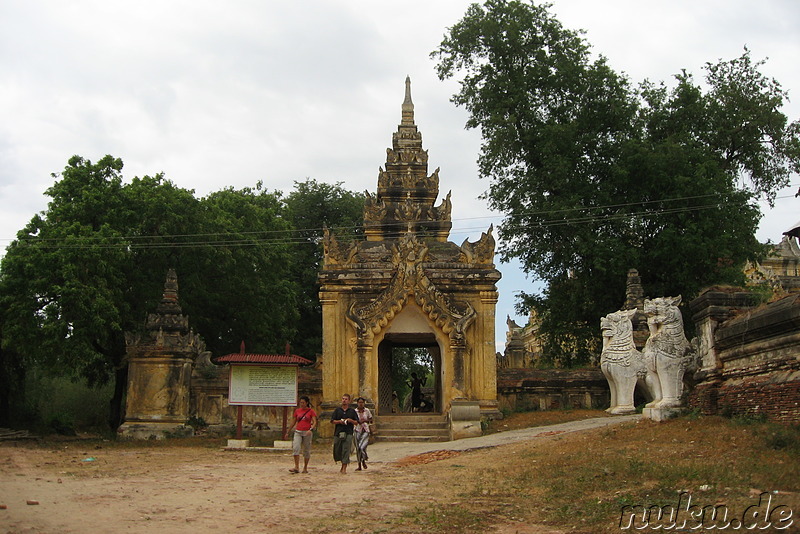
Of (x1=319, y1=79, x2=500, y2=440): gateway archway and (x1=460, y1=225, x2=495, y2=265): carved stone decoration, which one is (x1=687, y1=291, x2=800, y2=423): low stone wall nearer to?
(x1=319, y1=79, x2=500, y2=440): gateway archway

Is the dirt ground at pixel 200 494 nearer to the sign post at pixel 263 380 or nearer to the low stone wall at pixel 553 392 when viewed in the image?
the sign post at pixel 263 380

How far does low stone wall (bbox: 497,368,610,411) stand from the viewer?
2319 cm

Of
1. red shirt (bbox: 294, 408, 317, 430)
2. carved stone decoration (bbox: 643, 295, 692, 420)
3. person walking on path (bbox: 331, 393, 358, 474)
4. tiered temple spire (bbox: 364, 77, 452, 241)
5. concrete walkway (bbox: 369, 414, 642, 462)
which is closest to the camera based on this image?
person walking on path (bbox: 331, 393, 358, 474)

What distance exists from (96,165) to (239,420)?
1104cm

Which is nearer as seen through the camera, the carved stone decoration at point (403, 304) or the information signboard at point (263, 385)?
the information signboard at point (263, 385)

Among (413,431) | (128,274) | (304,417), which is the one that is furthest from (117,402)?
(304,417)

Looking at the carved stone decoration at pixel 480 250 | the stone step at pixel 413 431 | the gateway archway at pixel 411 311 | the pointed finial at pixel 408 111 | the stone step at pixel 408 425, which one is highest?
the pointed finial at pixel 408 111

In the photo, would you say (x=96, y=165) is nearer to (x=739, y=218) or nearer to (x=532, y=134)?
(x=532, y=134)

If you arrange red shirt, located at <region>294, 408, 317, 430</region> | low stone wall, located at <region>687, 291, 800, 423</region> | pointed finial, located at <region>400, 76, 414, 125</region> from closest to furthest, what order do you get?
low stone wall, located at <region>687, 291, 800, 423</region>, red shirt, located at <region>294, 408, 317, 430</region>, pointed finial, located at <region>400, 76, 414, 125</region>

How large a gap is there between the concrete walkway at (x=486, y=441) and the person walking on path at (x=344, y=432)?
2.23 metres

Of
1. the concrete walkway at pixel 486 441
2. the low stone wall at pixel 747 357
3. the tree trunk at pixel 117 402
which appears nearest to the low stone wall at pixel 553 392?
the concrete walkway at pixel 486 441

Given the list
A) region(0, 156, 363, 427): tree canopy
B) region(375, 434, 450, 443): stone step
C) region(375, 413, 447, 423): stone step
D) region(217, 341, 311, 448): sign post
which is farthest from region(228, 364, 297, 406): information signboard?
region(0, 156, 363, 427): tree canopy

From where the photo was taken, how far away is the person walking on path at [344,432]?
46.7 feet

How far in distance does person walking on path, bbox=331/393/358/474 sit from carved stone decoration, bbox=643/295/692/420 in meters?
5.36
